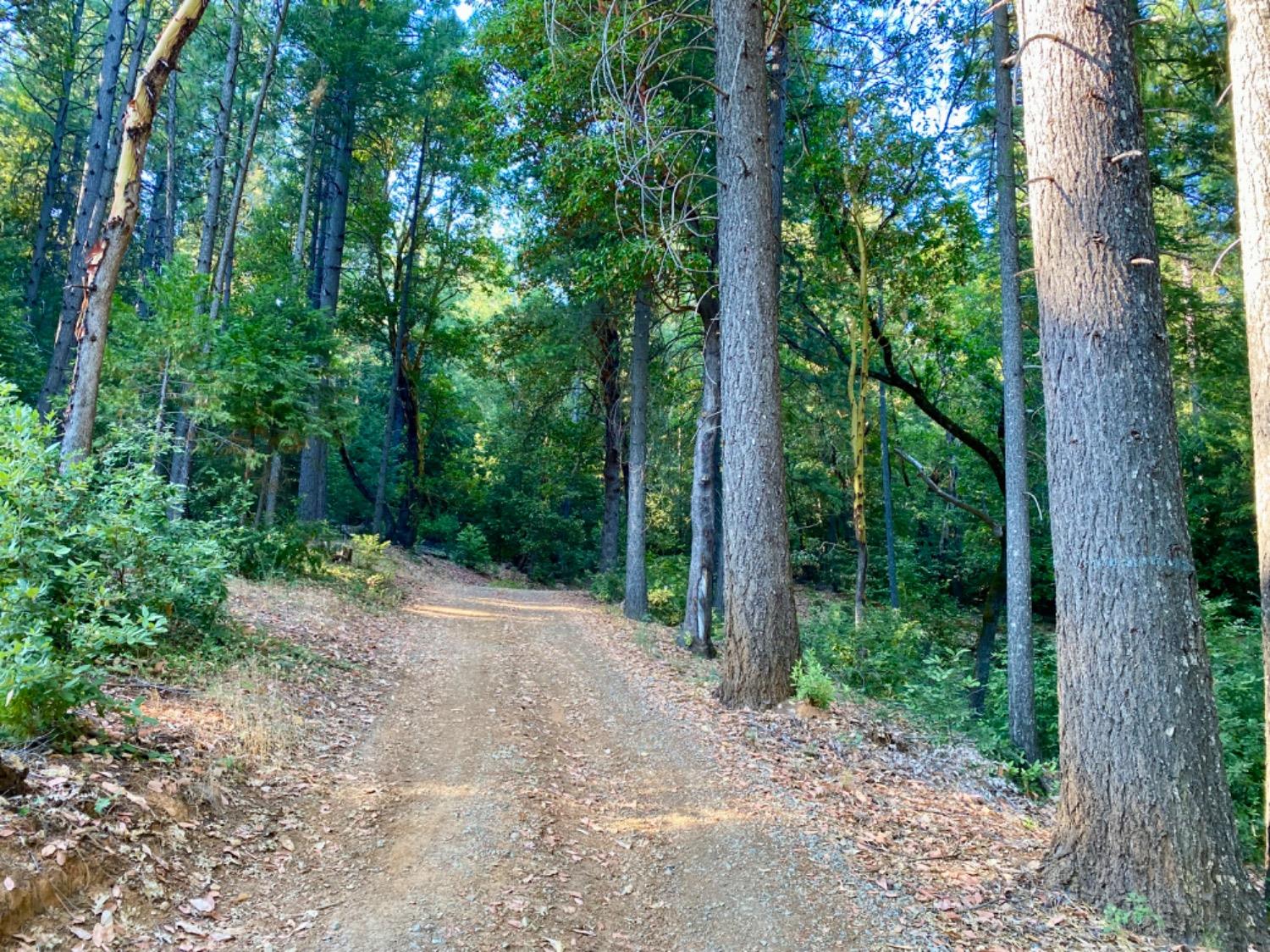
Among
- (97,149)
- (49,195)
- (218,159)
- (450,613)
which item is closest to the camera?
(97,149)

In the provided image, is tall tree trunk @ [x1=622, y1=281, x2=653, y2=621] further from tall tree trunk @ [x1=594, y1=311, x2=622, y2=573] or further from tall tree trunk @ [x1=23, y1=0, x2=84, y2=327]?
tall tree trunk @ [x1=23, y1=0, x2=84, y2=327]

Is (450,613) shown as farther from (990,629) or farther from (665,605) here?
(990,629)

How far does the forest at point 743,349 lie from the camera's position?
3.88m

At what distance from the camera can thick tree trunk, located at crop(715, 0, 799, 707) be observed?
7.20 metres

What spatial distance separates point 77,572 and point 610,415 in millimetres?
15194

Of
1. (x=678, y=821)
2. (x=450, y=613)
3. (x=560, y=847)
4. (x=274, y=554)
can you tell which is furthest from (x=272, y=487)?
(x=678, y=821)

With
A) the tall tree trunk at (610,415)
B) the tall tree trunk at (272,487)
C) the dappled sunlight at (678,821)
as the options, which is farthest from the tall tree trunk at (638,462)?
the dappled sunlight at (678,821)

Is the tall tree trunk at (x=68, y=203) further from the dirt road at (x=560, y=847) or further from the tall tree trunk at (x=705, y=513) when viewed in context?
the dirt road at (x=560, y=847)

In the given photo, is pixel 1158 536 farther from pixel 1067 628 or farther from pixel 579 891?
pixel 579 891

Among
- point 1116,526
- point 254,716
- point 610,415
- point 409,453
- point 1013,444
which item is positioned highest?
point 610,415

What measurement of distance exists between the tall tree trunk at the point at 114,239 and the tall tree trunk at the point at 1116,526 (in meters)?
7.43

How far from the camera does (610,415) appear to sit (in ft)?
62.7

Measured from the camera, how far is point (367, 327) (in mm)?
23953

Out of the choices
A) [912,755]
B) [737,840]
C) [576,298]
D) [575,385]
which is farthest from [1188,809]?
[575,385]
